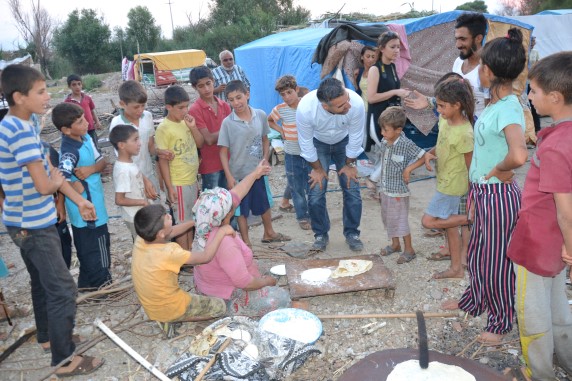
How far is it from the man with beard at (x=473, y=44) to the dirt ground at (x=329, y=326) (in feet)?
5.03

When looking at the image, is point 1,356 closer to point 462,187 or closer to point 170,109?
point 170,109

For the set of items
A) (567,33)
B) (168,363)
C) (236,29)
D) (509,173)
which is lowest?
(168,363)

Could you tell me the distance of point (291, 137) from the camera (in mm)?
4633

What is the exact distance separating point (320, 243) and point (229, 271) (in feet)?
4.96

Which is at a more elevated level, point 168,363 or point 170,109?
point 170,109

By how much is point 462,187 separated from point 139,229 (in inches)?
97.2

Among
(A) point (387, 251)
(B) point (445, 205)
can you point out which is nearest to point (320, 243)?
(A) point (387, 251)

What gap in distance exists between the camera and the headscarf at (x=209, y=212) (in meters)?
3.23

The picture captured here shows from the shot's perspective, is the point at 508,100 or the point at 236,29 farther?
the point at 236,29

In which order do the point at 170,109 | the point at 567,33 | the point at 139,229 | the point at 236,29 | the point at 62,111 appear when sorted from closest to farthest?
the point at 139,229, the point at 62,111, the point at 170,109, the point at 567,33, the point at 236,29

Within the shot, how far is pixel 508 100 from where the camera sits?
2627mm

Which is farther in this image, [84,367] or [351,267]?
[351,267]

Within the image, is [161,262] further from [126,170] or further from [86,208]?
[126,170]

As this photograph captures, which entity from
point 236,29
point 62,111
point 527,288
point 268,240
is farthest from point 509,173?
point 236,29
